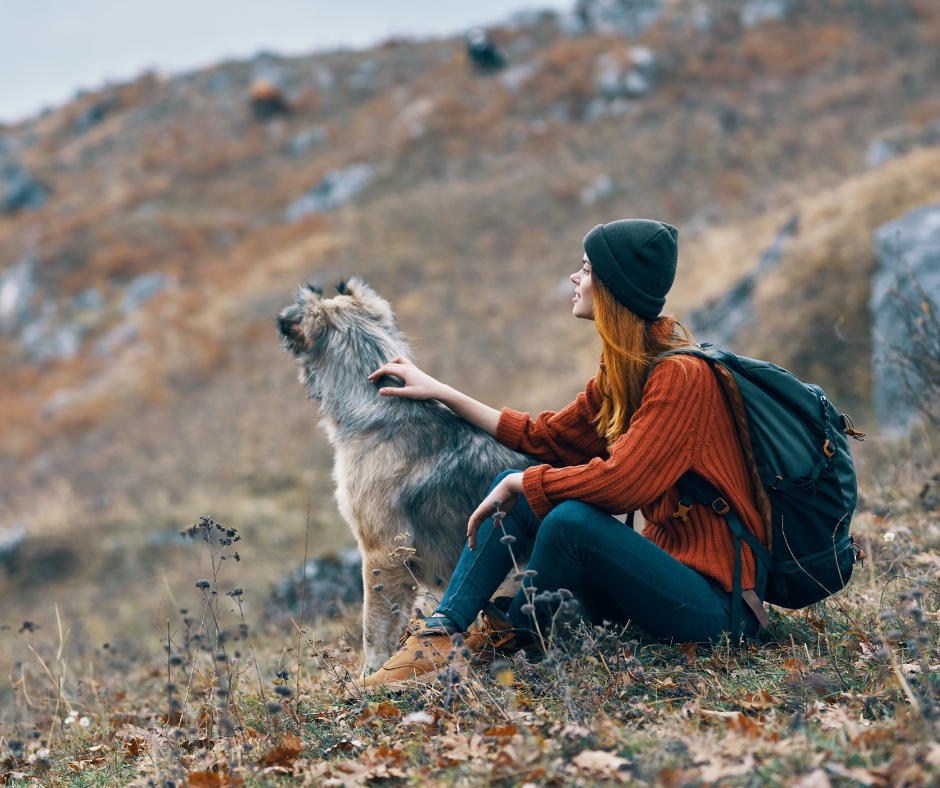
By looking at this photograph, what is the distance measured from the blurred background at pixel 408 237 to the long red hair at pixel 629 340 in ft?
6.11

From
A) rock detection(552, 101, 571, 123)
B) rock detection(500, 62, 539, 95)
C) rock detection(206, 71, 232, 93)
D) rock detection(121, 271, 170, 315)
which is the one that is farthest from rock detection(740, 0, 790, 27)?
rock detection(206, 71, 232, 93)

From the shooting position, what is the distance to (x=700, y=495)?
2625mm

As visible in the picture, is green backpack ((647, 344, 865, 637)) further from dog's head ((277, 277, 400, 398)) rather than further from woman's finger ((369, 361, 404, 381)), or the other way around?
dog's head ((277, 277, 400, 398))

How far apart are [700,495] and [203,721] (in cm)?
240

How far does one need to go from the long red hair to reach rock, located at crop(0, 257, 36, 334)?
25128 millimetres

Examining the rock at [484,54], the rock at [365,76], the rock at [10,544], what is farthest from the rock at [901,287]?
the rock at [365,76]

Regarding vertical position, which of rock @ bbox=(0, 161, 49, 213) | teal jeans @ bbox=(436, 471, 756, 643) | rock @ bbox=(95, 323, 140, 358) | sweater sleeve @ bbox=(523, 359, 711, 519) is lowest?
teal jeans @ bbox=(436, 471, 756, 643)

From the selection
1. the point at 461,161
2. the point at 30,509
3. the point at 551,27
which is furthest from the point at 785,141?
the point at 30,509

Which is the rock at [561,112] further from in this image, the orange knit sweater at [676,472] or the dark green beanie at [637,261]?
the orange knit sweater at [676,472]

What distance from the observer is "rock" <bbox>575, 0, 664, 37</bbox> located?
27719mm

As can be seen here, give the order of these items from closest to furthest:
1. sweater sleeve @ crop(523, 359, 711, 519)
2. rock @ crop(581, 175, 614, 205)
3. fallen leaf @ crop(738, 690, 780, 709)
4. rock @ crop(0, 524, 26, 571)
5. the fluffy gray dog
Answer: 1. fallen leaf @ crop(738, 690, 780, 709)
2. sweater sleeve @ crop(523, 359, 711, 519)
3. the fluffy gray dog
4. rock @ crop(0, 524, 26, 571)
5. rock @ crop(581, 175, 614, 205)

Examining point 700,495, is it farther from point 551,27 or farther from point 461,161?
point 551,27

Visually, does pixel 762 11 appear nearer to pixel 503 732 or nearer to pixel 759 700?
pixel 759 700

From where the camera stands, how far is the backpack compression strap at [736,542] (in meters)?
2.59
